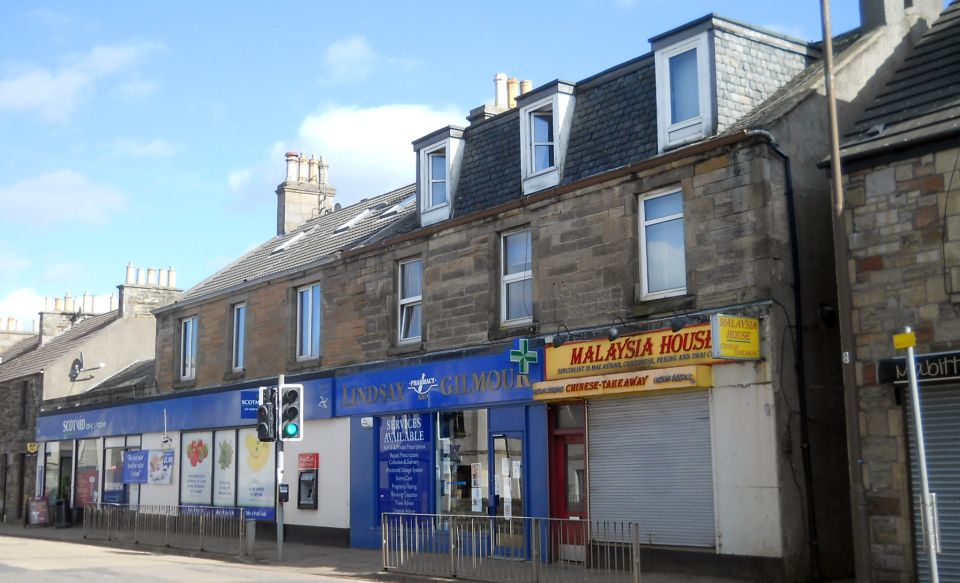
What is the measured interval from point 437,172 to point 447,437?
18.3 feet

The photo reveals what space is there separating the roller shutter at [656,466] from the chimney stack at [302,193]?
1739 cm

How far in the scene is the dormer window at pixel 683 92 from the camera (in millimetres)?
15875

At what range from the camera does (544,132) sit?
62.3ft

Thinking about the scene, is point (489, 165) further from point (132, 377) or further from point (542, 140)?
point (132, 377)

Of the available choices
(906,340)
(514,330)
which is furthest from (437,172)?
(906,340)

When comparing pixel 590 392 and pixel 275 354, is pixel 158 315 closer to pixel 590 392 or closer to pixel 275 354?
pixel 275 354

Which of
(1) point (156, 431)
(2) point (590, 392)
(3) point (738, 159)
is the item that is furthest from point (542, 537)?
(1) point (156, 431)

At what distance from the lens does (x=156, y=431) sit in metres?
29.1

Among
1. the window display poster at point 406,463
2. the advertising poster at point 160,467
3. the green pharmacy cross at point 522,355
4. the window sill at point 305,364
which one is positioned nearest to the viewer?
the green pharmacy cross at point 522,355

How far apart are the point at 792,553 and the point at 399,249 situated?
35.1 feet

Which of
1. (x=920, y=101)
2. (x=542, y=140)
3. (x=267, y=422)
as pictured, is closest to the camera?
(x=920, y=101)

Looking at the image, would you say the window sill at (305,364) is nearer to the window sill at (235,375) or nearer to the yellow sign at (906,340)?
the window sill at (235,375)

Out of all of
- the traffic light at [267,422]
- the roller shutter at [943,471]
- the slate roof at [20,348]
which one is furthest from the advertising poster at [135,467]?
the roller shutter at [943,471]

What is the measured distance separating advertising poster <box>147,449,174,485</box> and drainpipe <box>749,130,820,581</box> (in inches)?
763
